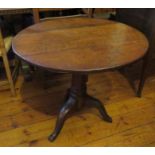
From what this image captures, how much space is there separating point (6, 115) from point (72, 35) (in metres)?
0.83

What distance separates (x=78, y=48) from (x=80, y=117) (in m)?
0.67

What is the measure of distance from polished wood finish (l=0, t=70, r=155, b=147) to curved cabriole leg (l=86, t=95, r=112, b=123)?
48mm

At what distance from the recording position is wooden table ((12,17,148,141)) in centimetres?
91

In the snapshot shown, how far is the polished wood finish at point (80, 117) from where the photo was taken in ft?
4.41

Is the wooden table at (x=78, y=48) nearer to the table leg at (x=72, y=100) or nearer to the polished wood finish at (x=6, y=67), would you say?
the table leg at (x=72, y=100)

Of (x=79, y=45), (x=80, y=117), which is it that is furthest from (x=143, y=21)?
(x=80, y=117)

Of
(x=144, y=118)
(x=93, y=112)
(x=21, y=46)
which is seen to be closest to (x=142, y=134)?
(x=144, y=118)

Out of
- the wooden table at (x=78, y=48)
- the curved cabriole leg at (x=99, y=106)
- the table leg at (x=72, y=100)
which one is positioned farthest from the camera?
the curved cabriole leg at (x=99, y=106)

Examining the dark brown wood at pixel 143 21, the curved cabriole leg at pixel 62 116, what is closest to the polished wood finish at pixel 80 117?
the curved cabriole leg at pixel 62 116

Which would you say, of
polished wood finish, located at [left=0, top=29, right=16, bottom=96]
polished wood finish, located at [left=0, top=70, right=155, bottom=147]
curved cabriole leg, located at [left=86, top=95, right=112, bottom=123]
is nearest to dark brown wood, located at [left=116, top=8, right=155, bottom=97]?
polished wood finish, located at [left=0, top=70, right=155, bottom=147]

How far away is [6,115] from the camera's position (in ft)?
4.99

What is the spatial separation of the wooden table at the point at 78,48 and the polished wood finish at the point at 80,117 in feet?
0.44

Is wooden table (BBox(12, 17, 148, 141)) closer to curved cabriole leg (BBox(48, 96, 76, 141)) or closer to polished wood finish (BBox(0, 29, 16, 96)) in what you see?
curved cabriole leg (BBox(48, 96, 76, 141))

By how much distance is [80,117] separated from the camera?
152 centimetres
